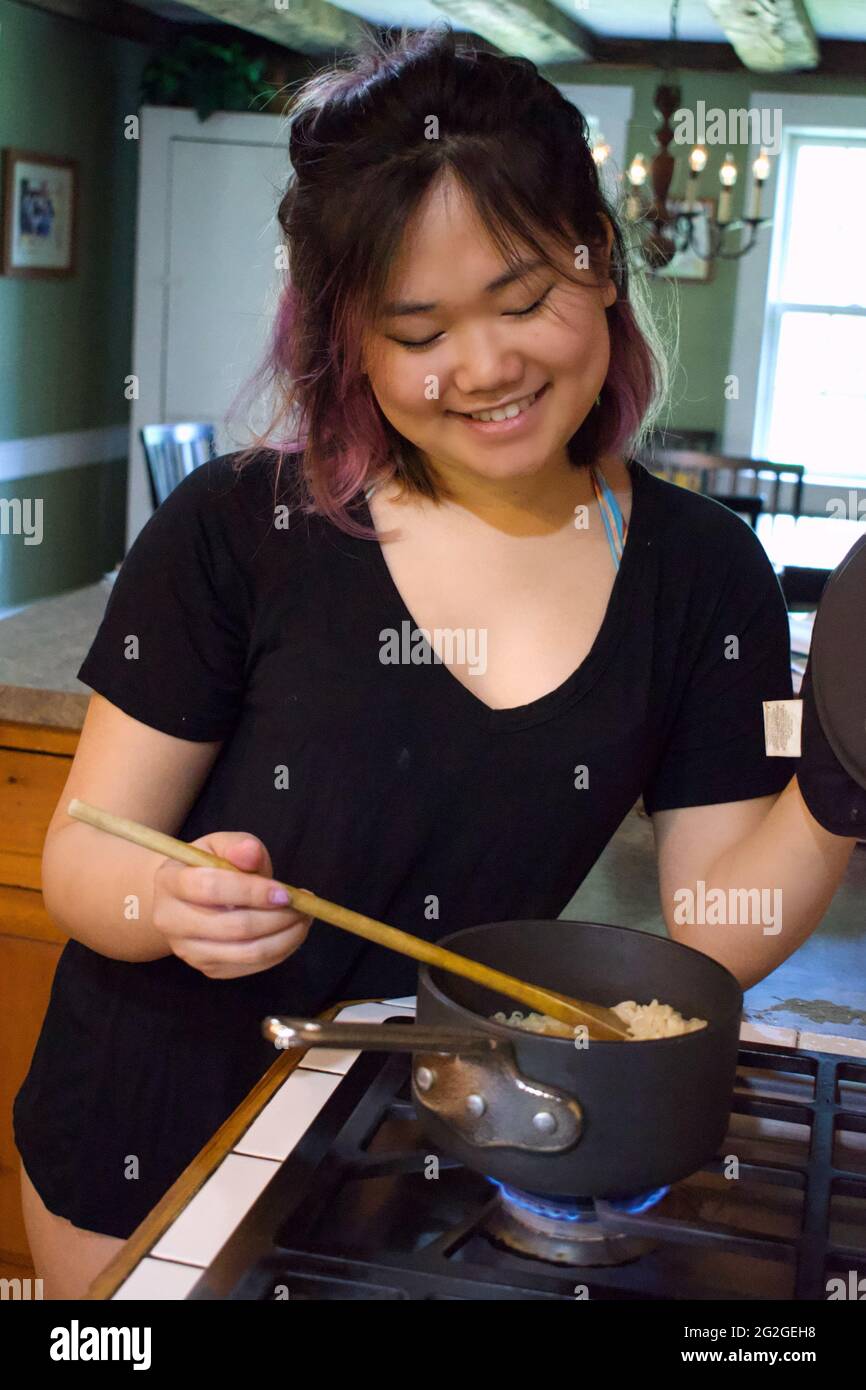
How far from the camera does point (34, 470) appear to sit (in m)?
6.29

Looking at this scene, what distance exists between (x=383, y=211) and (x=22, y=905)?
1.20 meters

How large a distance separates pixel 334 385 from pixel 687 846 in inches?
17.9

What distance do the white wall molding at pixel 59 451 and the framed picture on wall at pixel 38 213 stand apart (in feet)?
2.21

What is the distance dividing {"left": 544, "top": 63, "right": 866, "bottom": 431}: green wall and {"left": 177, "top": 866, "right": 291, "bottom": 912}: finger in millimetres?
5845

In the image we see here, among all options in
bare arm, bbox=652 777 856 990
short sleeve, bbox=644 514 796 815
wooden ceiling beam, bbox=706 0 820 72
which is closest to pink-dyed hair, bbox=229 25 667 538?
short sleeve, bbox=644 514 796 815

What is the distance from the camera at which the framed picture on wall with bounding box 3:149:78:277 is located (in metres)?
5.74

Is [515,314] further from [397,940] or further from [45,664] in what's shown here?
[45,664]

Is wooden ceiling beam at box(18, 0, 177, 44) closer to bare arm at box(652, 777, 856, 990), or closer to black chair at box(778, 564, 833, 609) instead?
black chair at box(778, 564, 833, 609)

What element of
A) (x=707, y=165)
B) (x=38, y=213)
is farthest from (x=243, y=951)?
(x=707, y=165)

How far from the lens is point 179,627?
1.11 m

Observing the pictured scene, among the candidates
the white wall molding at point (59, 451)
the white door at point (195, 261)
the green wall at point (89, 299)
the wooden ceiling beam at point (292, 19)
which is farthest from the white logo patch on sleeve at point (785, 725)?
the white wall molding at point (59, 451)

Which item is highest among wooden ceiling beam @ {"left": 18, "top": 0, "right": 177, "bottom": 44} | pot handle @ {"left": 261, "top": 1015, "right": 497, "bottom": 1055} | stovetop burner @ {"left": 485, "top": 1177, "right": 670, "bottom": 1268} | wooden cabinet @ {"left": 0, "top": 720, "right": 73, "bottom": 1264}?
wooden ceiling beam @ {"left": 18, "top": 0, "right": 177, "bottom": 44}

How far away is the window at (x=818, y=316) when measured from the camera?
21.4 ft

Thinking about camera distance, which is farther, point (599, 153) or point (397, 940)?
point (599, 153)
